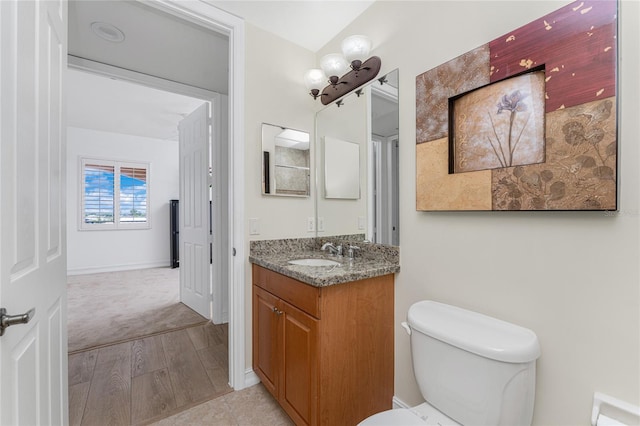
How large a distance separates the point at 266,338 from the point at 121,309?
8.34 ft

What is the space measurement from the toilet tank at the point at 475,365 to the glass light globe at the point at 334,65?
1.56 metres

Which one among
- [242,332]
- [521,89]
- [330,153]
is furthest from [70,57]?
[521,89]

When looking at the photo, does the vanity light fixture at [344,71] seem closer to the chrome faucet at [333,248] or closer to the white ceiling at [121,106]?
the chrome faucet at [333,248]

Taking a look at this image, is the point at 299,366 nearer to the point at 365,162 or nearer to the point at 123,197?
the point at 365,162

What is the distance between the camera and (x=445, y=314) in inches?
45.6

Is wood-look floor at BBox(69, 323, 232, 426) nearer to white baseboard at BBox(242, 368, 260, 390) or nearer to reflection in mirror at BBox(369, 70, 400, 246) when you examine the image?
white baseboard at BBox(242, 368, 260, 390)

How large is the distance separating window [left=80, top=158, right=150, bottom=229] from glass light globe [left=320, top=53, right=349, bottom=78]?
4998mm

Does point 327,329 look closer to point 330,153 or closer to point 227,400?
point 227,400

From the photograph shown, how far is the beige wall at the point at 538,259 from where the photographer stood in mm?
817

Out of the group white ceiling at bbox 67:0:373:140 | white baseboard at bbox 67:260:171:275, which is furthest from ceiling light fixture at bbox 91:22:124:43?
white baseboard at bbox 67:260:171:275

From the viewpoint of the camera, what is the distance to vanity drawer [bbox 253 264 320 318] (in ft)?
4.12

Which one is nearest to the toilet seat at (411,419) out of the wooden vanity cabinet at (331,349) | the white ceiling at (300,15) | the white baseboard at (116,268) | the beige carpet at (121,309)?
the wooden vanity cabinet at (331,349)

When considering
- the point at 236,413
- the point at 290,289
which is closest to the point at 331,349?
the point at 290,289

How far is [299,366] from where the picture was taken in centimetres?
135
